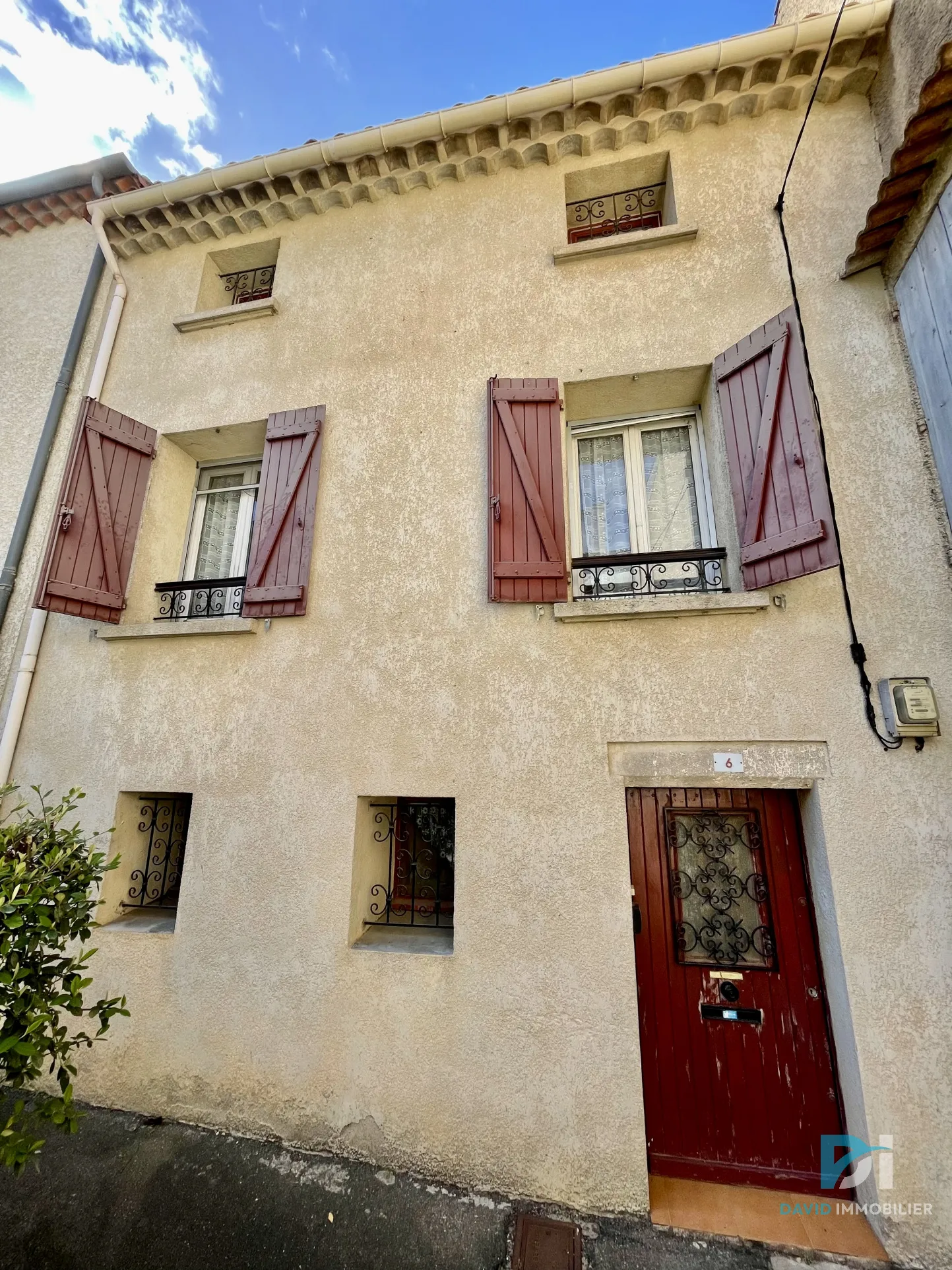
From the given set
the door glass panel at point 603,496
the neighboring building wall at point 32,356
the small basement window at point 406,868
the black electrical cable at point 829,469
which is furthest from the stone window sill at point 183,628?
the black electrical cable at point 829,469

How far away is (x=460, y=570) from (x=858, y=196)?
3.99 m

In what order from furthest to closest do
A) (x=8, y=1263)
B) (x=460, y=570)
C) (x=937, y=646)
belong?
(x=460, y=570) < (x=937, y=646) < (x=8, y=1263)

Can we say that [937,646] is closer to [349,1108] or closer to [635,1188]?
[635,1188]

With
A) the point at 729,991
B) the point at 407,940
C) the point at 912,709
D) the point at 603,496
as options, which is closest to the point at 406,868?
the point at 407,940

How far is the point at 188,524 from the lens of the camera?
4926 mm

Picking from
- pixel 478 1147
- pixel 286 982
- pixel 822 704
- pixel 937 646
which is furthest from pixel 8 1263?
pixel 937 646

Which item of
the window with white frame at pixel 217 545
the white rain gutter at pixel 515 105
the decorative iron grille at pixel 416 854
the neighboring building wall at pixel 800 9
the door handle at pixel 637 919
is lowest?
the door handle at pixel 637 919

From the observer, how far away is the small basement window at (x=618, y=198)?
4438 mm

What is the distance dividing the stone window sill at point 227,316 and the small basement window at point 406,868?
442cm

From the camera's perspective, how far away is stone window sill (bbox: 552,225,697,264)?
157 inches

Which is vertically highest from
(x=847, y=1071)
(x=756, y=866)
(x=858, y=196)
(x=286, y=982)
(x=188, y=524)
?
(x=858, y=196)

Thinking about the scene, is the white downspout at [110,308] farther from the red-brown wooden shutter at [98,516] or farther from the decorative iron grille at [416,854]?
the decorative iron grille at [416,854]

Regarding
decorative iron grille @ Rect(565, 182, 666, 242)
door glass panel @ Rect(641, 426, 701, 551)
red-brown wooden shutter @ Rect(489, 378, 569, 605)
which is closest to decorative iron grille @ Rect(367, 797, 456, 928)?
red-brown wooden shutter @ Rect(489, 378, 569, 605)

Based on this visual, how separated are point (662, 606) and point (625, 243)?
2986 mm
